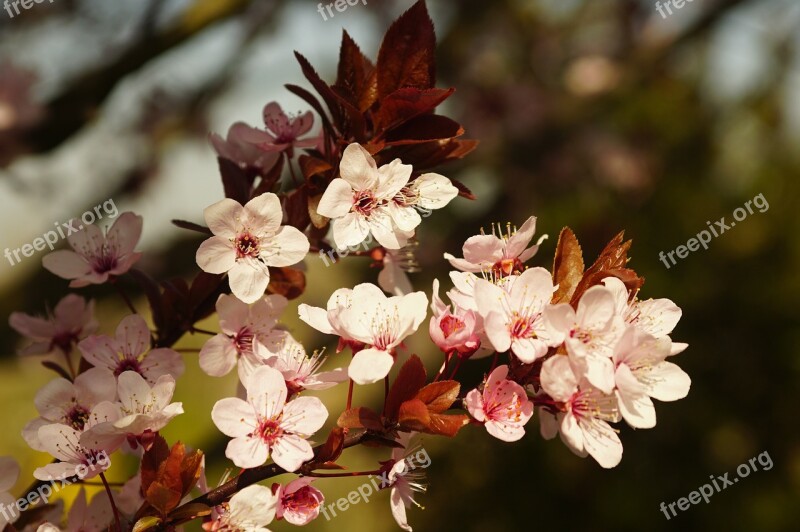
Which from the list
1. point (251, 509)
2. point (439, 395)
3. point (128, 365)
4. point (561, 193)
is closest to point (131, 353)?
point (128, 365)

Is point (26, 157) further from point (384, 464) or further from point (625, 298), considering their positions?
point (625, 298)

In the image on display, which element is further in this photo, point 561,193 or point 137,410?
point 561,193

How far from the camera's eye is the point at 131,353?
71 centimetres

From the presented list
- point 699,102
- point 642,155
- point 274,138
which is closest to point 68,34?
point 274,138

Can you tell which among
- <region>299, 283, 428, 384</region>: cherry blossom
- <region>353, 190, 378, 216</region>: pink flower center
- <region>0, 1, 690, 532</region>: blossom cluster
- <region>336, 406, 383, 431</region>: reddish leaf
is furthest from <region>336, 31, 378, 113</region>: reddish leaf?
<region>336, 406, 383, 431</region>: reddish leaf

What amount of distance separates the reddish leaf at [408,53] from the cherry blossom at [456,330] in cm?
24

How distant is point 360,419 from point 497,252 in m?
0.21

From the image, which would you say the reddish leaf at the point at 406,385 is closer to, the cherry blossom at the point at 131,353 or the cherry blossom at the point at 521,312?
the cherry blossom at the point at 521,312

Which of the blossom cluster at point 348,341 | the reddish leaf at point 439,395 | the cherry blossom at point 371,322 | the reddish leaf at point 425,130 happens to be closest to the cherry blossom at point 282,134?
the blossom cluster at point 348,341

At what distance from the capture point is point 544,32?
301cm

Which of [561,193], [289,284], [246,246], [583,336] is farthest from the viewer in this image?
[561,193]

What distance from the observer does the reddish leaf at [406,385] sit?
2.06ft

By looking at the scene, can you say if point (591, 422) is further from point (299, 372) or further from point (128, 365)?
point (128, 365)

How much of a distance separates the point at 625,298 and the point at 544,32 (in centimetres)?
263
